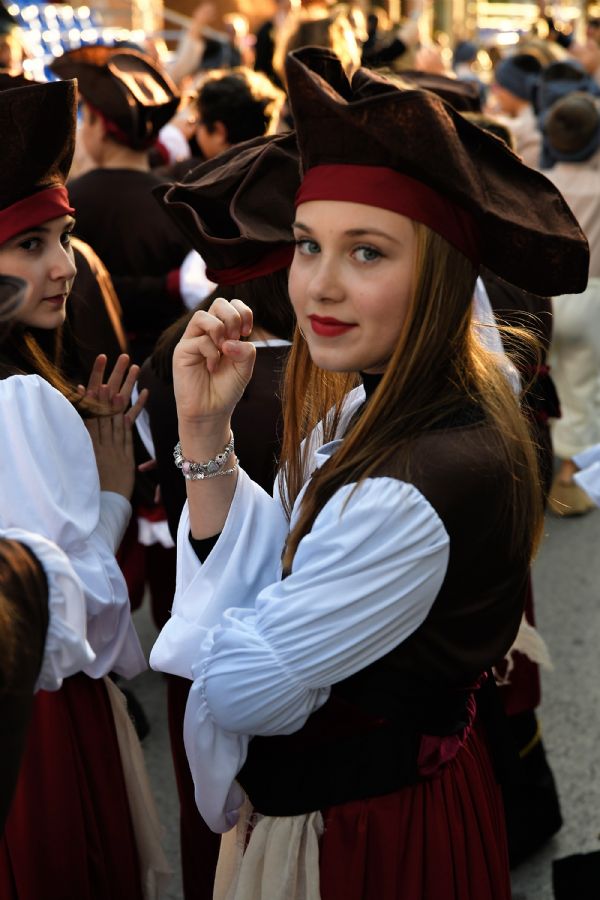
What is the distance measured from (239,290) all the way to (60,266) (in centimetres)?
40

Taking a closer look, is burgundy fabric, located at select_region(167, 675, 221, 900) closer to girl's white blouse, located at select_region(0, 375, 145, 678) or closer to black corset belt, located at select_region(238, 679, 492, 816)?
girl's white blouse, located at select_region(0, 375, 145, 678)

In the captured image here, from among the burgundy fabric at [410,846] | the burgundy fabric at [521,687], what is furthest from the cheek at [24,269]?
the burgundy fabric at [521,687]

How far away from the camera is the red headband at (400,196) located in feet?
4.84

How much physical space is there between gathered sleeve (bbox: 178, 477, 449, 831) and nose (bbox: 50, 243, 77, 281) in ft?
3.35

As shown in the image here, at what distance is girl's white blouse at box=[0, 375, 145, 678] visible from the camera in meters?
1.86

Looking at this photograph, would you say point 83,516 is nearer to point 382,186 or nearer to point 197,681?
point 197,681

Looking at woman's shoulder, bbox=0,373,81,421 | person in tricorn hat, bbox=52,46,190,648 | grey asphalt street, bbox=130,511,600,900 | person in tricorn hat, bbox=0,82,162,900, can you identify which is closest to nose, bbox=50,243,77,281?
person in tricorn hat, bbox=0,82,162,900

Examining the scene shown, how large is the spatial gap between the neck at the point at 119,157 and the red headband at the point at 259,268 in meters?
2.20

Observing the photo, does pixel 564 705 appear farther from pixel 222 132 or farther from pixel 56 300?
pixel 222 132

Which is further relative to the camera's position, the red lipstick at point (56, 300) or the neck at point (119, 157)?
the neck at point (119, 157)

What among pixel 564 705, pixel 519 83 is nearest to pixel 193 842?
pixel 564 705

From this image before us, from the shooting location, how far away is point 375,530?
1.42 meters

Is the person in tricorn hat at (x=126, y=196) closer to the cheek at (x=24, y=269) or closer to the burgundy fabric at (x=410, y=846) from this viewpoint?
the cheek at (x=24, y=269)

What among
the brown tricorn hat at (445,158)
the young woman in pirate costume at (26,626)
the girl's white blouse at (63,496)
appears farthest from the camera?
the girl's white blouse at (63,496)
